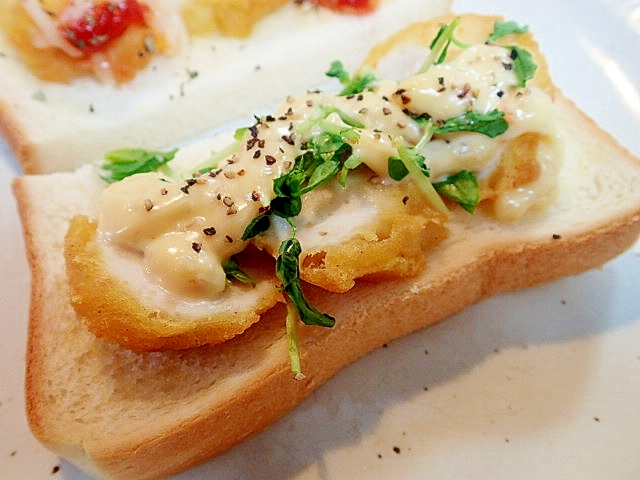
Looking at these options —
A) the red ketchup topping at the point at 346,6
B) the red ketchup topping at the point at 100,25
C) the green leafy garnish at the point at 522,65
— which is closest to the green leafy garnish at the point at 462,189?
the green leafy garnish at the point at 522,65

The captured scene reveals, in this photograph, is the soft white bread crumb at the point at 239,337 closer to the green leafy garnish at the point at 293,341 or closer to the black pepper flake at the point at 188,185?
the green leafy garnish at the point at 293,341

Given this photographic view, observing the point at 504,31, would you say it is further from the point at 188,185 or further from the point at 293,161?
the point at 188,185

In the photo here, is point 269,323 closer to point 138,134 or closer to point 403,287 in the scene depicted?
point 403,287

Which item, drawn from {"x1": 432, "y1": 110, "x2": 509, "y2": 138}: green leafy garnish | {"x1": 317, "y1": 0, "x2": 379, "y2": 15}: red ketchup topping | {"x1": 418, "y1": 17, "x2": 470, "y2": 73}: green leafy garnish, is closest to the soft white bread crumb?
{"x1": 432, "y1": 110, "x2": 509, "y2": 138}: green leafy garnish

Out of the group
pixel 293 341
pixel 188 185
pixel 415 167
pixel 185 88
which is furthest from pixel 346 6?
pixel 293 341

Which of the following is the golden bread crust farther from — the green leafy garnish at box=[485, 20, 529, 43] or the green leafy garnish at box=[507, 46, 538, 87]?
the green leafy garnish at box=[485, 20, 529, 43]

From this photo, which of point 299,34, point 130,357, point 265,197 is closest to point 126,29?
point 299,34
